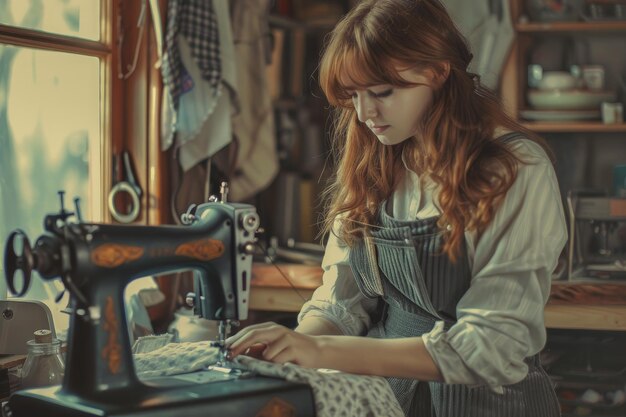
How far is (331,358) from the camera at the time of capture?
165 centimetres

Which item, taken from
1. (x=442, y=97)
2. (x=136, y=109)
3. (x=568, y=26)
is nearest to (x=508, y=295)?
(x=442, y=97)

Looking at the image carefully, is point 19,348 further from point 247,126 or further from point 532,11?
point 532,11

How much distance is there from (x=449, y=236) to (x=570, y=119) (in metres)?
2.06

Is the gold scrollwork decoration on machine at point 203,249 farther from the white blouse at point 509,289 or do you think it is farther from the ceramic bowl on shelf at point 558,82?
the ceramic bowl on shelf at point 558,82

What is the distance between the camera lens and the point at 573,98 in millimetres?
3660

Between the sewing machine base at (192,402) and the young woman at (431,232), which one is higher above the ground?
the young woman at (431,232)

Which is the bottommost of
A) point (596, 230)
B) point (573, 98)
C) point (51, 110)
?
point (596, 230)

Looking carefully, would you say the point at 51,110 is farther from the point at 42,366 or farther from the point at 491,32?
the point at 491,32

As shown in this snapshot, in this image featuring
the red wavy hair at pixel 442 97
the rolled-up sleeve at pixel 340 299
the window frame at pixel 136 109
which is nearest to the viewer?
the red wavy hair at pixel 442 97

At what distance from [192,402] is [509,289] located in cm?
56

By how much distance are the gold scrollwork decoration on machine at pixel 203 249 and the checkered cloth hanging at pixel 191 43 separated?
165 centimetres

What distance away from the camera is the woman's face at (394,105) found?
176 centimetres

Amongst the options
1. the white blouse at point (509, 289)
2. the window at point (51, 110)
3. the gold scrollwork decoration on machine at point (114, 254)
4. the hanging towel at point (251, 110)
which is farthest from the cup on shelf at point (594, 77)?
the gold scrollwork decoration on machine at point (114, 254)

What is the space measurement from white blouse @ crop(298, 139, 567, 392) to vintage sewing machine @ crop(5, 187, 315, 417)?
0.95ft
